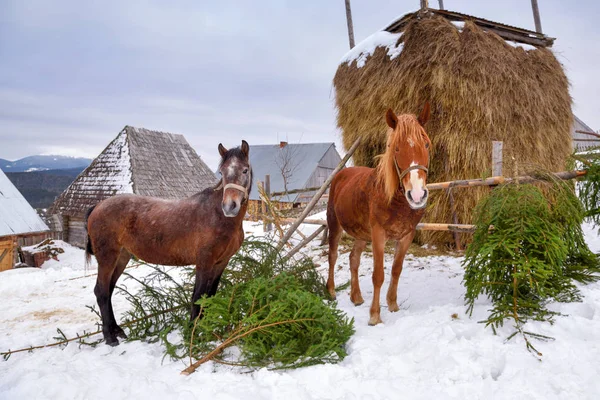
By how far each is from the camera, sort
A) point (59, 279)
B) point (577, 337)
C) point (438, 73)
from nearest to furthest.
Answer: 1. point (577, 337)
2. point (438, 73)
3. point (59, 279)

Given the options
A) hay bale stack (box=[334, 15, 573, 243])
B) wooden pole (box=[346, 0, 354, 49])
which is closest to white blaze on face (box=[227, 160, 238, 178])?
hay bale stack (box=[334, 15, 573, 243])

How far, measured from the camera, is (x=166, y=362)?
2.53 meters

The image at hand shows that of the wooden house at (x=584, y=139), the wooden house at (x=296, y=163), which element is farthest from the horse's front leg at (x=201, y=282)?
the wooden house at (x=296, y=163)

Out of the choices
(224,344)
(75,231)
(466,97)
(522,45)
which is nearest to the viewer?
(224,344)

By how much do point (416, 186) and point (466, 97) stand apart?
410 cm

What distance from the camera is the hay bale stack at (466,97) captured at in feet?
18.5

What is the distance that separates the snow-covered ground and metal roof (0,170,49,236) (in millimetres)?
11030

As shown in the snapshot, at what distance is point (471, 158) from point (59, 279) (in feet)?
27.2

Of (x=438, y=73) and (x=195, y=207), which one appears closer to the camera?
(x=195, y=207)

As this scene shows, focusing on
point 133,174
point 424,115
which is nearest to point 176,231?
point 424,115

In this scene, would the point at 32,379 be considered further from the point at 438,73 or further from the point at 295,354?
the point at 438,73

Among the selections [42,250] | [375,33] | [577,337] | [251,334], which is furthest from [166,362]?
[42,250]

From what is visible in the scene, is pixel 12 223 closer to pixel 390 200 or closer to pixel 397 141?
pixel 390 200

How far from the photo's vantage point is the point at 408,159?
8.40 ft
